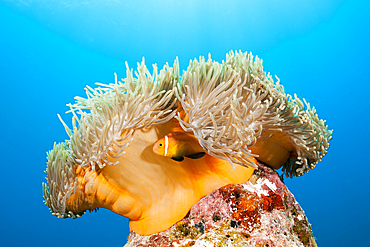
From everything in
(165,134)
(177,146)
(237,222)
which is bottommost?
(237,222)

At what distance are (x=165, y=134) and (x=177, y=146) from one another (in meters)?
0.20

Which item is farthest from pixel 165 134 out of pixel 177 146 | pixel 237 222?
pixel 237 222

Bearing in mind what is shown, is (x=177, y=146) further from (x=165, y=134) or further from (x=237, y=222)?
(x=237, y=222)

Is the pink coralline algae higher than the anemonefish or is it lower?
lower

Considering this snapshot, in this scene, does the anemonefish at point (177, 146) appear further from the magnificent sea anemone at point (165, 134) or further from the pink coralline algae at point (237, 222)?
the pink coralline algae at point (237, 222)

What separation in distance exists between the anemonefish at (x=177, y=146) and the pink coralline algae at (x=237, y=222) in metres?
0.38

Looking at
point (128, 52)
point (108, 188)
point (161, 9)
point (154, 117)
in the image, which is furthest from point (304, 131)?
point (128, 52)

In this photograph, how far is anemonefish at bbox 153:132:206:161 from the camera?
4.72ft

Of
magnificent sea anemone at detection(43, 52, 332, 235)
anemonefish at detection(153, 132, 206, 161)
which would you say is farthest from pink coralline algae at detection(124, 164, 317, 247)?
anemonefish at detection(153, 132, 206, 161)

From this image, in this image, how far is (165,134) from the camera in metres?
1.62

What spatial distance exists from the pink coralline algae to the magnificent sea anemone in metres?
0.08

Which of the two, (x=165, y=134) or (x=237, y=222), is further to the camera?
(x=165, y=134)

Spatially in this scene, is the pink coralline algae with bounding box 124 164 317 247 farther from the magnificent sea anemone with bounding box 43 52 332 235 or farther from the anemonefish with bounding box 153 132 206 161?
the anemonefish with bounding box 153 132 206 161

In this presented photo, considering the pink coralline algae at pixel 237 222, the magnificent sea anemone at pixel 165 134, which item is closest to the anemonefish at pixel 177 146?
the magnificent sea anemone at pixel 165 134
